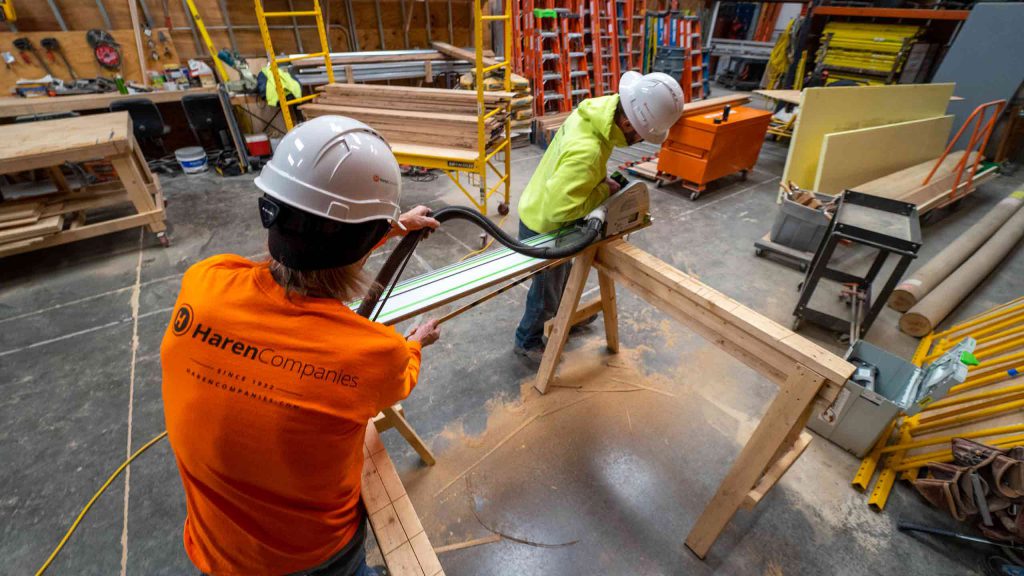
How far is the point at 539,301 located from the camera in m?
2.82

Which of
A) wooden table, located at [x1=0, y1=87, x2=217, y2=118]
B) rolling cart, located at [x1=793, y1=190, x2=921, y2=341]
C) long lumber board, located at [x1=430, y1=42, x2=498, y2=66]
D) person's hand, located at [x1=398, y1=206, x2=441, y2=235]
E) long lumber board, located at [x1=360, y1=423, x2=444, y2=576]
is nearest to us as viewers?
long lumber board, located at [x1=360, y1=423, x2=444, y2=576]

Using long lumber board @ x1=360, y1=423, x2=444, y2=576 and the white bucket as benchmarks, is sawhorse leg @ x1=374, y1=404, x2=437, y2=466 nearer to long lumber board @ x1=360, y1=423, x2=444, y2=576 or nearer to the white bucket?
long lumber board @ x1=360, y1=423, x2=444, y2=576

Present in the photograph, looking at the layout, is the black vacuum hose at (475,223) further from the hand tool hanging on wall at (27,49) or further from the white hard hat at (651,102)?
the hand tool hanging on wall at (27,49)

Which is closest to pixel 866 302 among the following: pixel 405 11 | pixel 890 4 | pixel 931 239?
pixel 931 239

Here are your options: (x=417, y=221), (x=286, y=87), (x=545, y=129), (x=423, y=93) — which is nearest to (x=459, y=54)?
(x=545, y=129)

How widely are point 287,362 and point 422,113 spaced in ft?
13.0

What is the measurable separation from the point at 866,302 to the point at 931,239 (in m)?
2.63

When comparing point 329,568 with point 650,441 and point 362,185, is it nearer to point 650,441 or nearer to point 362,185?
point 362,185

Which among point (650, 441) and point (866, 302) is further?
point (866, 302)

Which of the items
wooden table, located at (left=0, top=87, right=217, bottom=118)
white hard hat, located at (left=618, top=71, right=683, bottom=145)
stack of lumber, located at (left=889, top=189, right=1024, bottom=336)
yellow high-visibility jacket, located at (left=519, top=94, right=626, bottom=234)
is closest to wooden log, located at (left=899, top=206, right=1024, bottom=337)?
stack of lumber, located at (left=889, top=189, right=1024, bottom=336)

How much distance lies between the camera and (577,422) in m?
2.63

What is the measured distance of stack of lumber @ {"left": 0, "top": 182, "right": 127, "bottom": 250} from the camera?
356 centimetres

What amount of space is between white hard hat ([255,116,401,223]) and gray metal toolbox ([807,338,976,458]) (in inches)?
91.1

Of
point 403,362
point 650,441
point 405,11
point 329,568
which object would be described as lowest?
point 650,441
